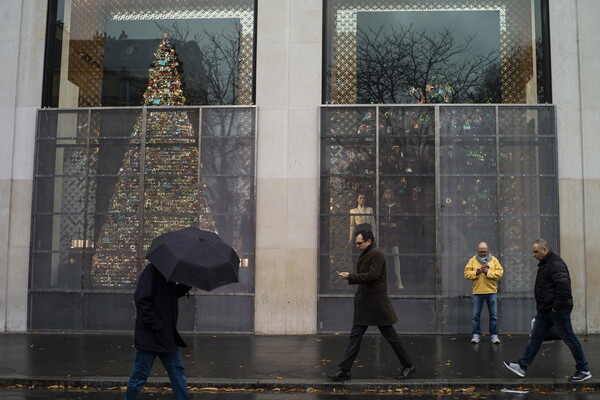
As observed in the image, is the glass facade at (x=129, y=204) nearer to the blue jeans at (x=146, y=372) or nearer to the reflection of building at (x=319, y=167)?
the reflection of building at (x=319, y=167)

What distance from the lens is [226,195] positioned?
13.8 metres

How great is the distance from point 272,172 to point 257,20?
314cm

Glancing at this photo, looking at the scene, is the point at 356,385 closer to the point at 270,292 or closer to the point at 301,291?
the point at 301,291

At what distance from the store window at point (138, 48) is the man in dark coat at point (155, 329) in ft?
26.3

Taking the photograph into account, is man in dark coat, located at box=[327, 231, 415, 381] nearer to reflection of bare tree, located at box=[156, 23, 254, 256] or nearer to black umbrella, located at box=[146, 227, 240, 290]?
black umbrella, located at box=[146, 227, 240, 290]

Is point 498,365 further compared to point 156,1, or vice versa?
point 156,1

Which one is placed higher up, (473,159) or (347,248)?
(473,159)

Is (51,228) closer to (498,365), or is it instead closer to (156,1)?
(156,1)

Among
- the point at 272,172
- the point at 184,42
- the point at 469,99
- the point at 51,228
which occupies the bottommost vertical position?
the point at 51,228

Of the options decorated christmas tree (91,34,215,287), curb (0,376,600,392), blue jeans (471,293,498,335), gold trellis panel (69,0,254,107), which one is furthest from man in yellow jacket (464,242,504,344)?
gold trellis panel (69,0,254,107)

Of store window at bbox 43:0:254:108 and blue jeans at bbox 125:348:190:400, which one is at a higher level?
store window at bbox 43:0:254:108

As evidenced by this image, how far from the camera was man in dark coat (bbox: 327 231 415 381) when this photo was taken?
8953mm

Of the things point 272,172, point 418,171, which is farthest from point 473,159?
point 272,172

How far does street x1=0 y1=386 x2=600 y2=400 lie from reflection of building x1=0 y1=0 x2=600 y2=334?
4.77 m
